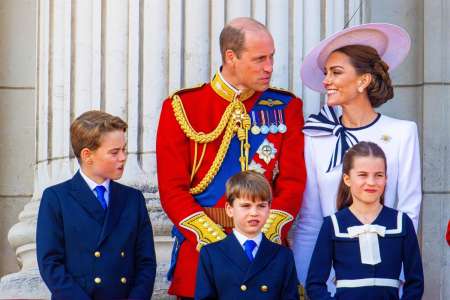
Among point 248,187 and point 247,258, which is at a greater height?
point 248,187

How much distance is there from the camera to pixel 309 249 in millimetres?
7273

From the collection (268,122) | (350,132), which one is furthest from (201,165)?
(350,132)

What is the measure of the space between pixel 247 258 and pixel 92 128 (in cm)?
92

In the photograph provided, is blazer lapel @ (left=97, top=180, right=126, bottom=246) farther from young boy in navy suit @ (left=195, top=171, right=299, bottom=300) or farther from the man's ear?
the man's ear

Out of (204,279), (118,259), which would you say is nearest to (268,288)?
(204,279)

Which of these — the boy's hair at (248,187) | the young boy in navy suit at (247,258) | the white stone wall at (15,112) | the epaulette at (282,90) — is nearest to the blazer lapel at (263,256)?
the young boy in navy suit at (247,258)

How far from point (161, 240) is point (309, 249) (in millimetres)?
859

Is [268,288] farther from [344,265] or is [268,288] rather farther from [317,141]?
[317,141]

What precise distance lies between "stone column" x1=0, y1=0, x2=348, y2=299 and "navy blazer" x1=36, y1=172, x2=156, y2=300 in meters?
0.80

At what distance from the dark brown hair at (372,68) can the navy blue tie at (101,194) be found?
136 centimetres

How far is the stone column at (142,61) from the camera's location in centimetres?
789

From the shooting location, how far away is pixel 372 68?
7.31 meters

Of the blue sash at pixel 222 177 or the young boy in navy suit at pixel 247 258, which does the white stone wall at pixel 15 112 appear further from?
the young boy in navy suit at pixel 247 258

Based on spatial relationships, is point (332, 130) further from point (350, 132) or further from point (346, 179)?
→ point (346, 179)
